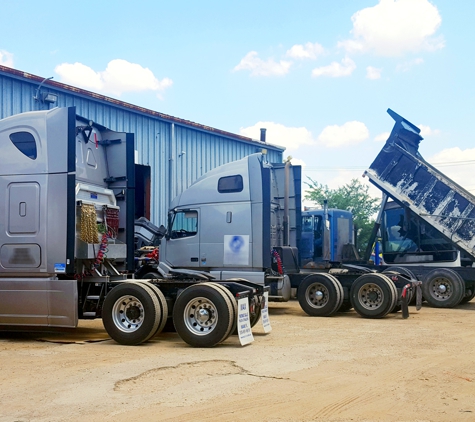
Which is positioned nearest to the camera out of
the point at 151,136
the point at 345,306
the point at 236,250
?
the point at 236,250

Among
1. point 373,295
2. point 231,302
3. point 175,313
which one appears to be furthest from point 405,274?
point 175,313

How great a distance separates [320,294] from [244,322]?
521 centimetres

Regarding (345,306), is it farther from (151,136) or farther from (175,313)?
(151,136)

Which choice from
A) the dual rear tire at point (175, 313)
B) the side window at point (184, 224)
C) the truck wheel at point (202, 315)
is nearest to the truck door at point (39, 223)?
the dual rear tire at point (175, 313)

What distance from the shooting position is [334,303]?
570 inches

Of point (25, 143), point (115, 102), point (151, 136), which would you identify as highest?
point (115, 102)

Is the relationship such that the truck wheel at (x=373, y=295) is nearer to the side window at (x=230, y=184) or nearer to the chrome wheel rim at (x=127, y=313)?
the side window at (x=230, y=184)

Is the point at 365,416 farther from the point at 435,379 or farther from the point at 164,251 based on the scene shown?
the point at 164,251

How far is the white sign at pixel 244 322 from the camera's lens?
31.9 ft

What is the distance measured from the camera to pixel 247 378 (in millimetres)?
7234

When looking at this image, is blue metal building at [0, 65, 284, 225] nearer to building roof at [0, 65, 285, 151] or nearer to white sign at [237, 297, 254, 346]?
building roof at [0, 65, 285, 151]

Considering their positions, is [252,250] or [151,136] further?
[151,136]

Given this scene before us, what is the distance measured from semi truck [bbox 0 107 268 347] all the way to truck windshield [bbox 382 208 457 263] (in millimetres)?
8477

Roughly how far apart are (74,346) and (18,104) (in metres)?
9.32
